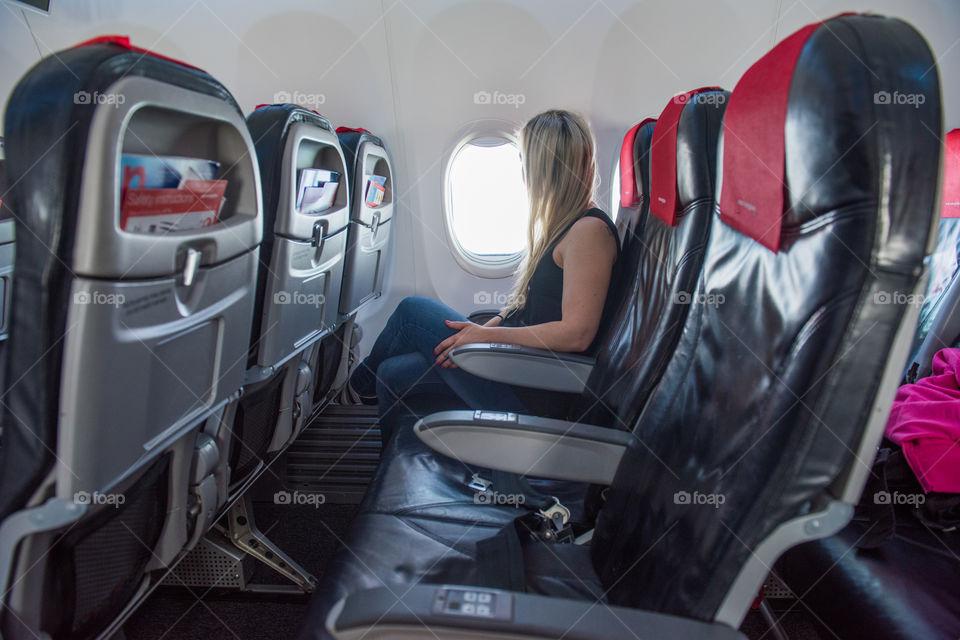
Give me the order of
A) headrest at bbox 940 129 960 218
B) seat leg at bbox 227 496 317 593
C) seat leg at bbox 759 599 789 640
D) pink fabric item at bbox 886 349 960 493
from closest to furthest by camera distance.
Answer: pink fabric item at bbox 886 349 960 493, seat leg at bbox 759 599 789 640, seat leg at bbox 227 496 317 593, headrest at bbox 940 129 960 218

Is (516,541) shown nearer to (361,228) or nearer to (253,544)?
(253,544)

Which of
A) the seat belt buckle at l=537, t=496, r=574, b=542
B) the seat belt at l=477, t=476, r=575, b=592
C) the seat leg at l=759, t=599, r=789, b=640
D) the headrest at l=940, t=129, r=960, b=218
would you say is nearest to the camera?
the seat belt at l=477, t=476, r=575, b=592

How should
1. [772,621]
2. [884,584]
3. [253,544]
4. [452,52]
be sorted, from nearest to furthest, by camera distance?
[884,584] → [772,621] → [253,544] → [452,52]

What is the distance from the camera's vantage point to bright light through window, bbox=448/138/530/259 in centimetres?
353

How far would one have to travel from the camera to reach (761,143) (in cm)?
82

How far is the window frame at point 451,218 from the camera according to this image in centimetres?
329

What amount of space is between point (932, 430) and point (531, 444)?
46.2 inches

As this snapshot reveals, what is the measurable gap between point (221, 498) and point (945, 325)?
9.49 ft

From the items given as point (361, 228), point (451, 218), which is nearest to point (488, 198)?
point (451, 218)

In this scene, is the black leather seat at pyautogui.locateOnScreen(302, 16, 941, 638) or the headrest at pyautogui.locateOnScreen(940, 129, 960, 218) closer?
the black leather seat at pyautogui.locateOnScreen(302, 16, 941, 638)

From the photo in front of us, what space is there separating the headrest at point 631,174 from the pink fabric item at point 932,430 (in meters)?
0.98

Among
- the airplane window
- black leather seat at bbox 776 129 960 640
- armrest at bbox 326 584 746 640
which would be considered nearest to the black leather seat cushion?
black leather seat at bbox 776 129 960 640

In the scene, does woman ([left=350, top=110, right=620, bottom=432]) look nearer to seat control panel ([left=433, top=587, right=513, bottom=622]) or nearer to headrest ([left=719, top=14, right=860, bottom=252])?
headrest ([left=719, top=14, right=860, bottom=252])

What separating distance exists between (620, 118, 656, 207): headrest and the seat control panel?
4.56 feet
